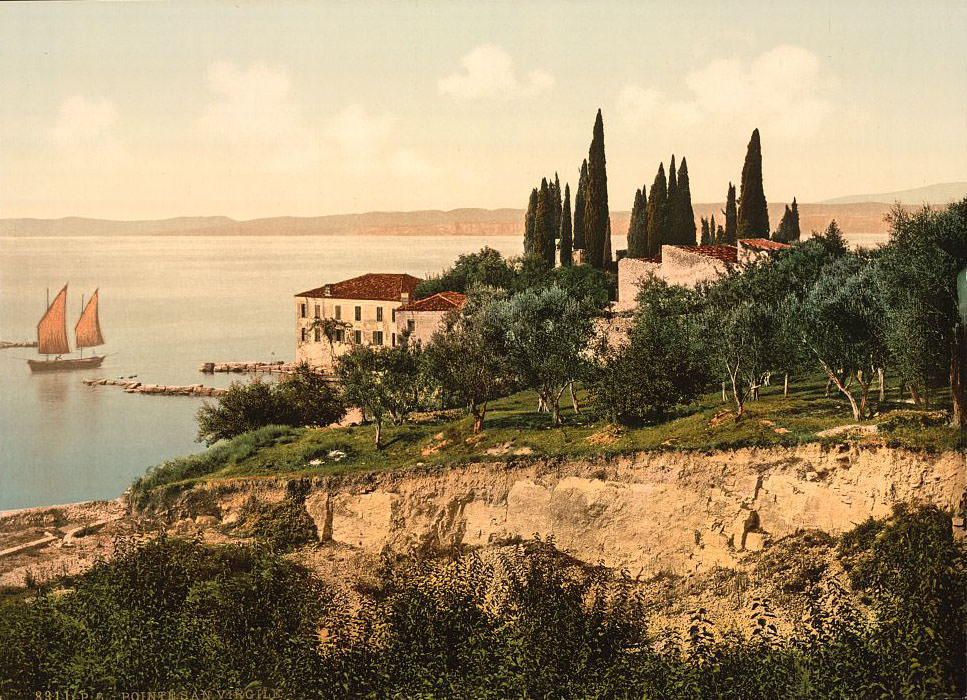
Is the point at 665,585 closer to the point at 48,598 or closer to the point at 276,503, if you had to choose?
the point at 276,503

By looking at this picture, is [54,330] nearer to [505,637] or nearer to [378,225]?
[378,225]

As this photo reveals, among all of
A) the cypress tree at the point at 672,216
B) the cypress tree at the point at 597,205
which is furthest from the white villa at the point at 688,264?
the cypress tree at the point at 597,205

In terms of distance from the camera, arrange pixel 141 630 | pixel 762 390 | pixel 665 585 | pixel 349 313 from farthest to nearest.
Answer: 1. pixel 349 313
2. pixel 762 390
3. pixel 665 585
4. pixel 141 630

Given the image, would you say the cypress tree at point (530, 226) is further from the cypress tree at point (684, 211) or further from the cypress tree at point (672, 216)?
the cypress tree at point (684, 211)

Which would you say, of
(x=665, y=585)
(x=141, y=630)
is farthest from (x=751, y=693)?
(x=141, y=630)

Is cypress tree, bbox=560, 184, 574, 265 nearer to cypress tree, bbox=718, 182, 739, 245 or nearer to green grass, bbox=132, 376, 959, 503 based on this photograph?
cypress tree, bbox=718, 182, 739, 245

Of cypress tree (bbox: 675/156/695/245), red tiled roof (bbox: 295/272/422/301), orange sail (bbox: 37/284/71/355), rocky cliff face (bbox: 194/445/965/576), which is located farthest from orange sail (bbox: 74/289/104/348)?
cypress tree (bbox: 675/156/695/245)
